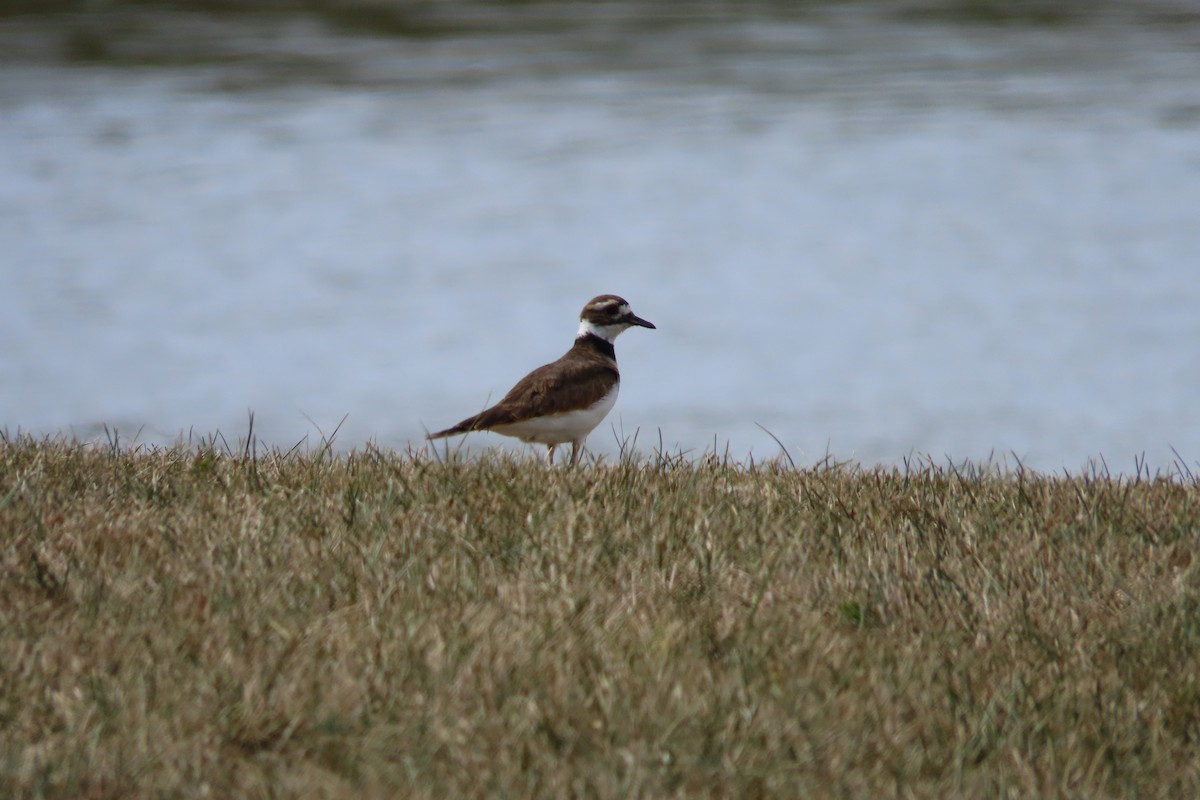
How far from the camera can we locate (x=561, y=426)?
27.6ft

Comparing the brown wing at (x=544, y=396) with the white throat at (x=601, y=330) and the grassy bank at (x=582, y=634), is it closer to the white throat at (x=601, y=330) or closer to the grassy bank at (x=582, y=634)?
the white throat at (x=601, y=330)

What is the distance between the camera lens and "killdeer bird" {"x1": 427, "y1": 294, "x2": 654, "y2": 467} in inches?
324

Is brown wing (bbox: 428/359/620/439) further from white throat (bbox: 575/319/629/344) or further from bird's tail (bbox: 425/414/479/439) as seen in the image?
white throat (bbox: 575/319/629/344)

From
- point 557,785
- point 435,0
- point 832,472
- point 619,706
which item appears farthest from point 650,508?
point 435,0

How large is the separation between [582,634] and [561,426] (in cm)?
334

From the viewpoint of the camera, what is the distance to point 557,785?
4223mm

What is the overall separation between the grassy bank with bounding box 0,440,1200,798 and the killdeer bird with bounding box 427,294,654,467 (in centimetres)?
116

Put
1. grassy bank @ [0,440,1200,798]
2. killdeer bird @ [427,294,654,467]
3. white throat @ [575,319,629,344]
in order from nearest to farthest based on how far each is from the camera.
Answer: grassy bank @ [0,440,1200,798] → killdeer bird @ [427,294,654,467] → white throat @ [575,319,629,344]

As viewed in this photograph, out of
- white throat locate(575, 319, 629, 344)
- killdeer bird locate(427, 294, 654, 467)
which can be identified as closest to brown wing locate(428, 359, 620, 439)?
killdeer bird locate(427, 294, 654, 467)

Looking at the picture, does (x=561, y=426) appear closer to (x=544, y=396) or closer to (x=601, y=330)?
(x=544, y=396)

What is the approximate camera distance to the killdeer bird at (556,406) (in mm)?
8234

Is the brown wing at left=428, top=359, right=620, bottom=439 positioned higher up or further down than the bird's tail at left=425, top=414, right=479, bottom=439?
higher up

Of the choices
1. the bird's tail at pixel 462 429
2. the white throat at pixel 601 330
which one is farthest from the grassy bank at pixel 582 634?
the white throat at pixel 601 330

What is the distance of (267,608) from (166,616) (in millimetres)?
323
